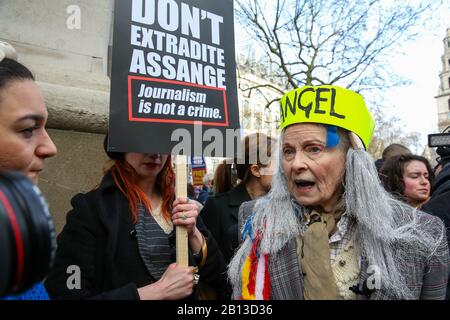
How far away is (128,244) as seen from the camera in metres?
1.85

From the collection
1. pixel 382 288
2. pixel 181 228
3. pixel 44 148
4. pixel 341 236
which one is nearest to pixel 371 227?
pixel 341 236

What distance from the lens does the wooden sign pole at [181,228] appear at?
1.78 metres

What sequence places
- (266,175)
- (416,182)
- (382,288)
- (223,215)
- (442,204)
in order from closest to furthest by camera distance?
1. (382,288)
2. (442,204)
3. (223,215)
4. (266,175)
5. (416,182)

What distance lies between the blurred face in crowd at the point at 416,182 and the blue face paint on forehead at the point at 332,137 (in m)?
2.32

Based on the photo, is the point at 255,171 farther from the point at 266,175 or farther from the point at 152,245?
the point at 152,245

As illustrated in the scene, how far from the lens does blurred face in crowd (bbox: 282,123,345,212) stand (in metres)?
1.85

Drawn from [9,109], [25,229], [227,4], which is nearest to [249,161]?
[227,4]

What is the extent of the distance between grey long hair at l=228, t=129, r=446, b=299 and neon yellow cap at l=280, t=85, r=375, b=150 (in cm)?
15

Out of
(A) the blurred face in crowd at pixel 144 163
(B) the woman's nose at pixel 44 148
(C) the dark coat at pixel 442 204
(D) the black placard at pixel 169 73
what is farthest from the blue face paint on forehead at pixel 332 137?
(B) the woman's nose at pixel 44 148

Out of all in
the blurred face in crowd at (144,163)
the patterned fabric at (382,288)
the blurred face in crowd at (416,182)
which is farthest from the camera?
the blurred face in crowd at (416,182)

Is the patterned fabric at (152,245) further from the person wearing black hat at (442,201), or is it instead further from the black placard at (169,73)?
the person wearing black hat at (442,201)

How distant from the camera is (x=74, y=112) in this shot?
265cm

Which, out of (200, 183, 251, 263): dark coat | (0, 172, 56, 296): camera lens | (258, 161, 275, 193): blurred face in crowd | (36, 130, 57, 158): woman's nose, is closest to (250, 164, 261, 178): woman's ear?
(258, 161, 275, 193): blurred face in crowd

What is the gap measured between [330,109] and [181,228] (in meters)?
0.92
